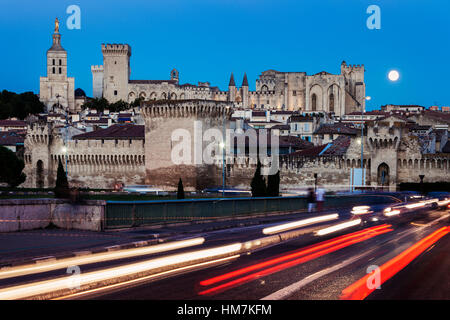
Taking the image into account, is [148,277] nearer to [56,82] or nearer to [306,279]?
[306,279]

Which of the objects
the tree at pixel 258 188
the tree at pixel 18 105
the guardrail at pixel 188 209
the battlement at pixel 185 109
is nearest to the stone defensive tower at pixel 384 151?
the tree at pixel 258 188

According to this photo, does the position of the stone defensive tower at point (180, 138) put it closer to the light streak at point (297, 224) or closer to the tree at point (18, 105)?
the light streak at point (297, 224)

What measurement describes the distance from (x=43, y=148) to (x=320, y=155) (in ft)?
101

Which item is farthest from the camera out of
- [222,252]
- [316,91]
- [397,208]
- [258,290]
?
[316,91]

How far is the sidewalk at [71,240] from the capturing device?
12353 mm

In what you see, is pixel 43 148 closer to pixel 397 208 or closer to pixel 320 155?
pixel 320 155

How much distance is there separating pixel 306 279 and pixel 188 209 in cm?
1033

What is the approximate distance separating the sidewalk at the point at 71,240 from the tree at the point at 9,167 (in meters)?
40.9

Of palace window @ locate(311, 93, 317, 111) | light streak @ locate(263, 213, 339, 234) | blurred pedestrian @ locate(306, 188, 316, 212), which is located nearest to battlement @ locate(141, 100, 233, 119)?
blurred pedestrian @ locate(306, 188, 316, 212)

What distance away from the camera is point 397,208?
30266 mm

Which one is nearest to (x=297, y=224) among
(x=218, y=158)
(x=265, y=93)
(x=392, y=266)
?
(x=392, y=266)

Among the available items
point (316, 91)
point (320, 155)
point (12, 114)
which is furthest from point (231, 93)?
point (320, 155)

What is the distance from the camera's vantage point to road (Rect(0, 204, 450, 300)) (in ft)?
31.4
